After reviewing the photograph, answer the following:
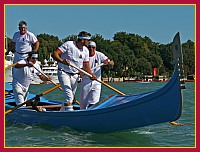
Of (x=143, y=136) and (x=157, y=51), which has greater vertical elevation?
(x=157, y=51)

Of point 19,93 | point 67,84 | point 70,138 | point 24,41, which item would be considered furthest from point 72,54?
point 19,93

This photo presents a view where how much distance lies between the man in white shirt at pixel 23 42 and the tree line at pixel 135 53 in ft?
145

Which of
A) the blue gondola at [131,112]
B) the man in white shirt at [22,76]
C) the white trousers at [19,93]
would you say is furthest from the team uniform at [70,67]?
the white trousers at [19,93]

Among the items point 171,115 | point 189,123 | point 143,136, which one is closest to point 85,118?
point 143,136

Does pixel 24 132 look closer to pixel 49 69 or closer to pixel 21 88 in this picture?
pixel 21 88

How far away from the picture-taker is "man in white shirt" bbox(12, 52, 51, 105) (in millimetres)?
9438

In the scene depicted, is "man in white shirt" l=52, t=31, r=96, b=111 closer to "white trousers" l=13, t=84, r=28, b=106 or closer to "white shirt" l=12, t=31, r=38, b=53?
"white shirt" l=12, t=31, r=38, b=53

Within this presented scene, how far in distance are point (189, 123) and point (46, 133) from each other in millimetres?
3451

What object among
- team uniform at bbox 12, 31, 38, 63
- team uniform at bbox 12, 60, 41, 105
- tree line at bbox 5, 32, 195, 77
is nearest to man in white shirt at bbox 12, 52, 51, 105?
team uniform at bbox 12, 60, 41, 105

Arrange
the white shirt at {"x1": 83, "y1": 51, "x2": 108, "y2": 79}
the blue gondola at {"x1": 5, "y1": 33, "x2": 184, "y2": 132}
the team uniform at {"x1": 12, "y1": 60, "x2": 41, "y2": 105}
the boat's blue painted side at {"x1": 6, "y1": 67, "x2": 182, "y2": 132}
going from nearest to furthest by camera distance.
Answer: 1. the blue gondola at {"x1": 5, "y1": 33, "x2": 184, "y2": 132}
2. the boat's blue painted side at {"x1": 6, "y1": 67, "x2": 182, "y2": 132}
3. the white shirt at {"x1": 83, "y1": 51, "x2": 108, "y2": 79}
4. the team uniform at {"x1": 12, "y1": 60, "x2": 41, "y2": 105}

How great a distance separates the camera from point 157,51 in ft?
223

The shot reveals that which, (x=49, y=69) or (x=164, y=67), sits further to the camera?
(x=164, y=67)

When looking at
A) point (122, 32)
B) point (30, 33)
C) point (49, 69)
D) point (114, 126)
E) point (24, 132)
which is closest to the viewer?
point (114, 126)

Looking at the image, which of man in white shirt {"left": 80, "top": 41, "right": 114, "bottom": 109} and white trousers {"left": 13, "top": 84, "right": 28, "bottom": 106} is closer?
man in white shirt {"left": 80, "top": 41, "right": 114, "bottom": 109}
